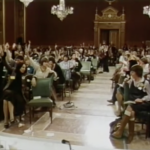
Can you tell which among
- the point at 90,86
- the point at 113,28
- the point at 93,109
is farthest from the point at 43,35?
the point at 93,109

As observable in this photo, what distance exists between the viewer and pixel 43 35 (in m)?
19.5

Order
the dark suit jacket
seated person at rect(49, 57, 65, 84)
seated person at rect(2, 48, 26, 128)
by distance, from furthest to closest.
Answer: the dark suit jacket
seated person at rect(49, 57, 65, 84)
seated person at rect(2, 48, 26, 128)

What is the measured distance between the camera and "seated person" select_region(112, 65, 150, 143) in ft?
14.9

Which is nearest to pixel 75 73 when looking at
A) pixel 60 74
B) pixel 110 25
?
pixel 60 74

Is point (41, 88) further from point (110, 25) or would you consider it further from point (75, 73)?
point (110, 25)

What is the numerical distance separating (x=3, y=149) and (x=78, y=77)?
23.7 feet

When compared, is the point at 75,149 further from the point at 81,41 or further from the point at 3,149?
the point at 81,41

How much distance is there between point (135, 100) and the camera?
462 centimetres

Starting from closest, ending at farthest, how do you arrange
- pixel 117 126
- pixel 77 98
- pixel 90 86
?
pixel 117 126 → pixel 77 98 → pixel 90 86

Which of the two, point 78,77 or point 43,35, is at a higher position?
point 43,35

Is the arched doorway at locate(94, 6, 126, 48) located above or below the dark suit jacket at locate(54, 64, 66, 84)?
above

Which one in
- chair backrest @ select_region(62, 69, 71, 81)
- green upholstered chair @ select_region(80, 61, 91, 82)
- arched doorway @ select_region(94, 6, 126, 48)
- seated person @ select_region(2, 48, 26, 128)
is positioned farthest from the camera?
arched doorway @ select_region(94, 6, 126, 48)

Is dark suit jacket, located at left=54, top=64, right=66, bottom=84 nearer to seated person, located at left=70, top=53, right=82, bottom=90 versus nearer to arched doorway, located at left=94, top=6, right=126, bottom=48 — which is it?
seated person, located at left=70, top=53, right=82, bottom=90

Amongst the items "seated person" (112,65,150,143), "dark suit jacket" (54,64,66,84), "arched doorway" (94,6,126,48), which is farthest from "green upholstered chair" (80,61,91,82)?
"arched doorway" (94,6,126,48)
